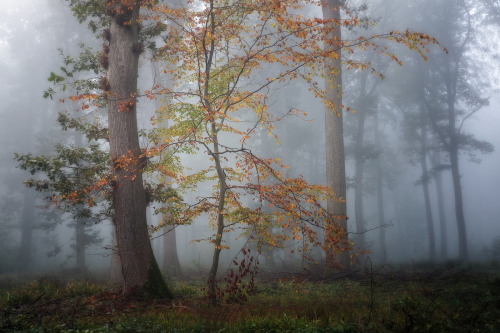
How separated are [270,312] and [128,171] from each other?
455 cm

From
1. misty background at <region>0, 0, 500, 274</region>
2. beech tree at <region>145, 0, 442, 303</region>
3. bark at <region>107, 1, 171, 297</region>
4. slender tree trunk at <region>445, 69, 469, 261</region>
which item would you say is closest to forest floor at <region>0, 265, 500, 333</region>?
bark at <region>107, 1, 171, 297</region>

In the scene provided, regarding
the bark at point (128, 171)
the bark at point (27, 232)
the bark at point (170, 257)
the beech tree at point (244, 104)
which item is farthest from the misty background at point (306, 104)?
the beech tree at point (244, 104)

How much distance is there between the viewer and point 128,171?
25.1 feet

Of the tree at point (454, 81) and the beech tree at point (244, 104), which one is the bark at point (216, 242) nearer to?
the beech tree at point (244, 104)

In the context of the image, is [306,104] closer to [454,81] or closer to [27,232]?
[454,81]

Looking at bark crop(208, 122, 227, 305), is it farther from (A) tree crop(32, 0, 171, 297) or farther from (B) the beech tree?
(A) tree crop(32, 0, 171, 297)

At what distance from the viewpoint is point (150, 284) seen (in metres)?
7.35

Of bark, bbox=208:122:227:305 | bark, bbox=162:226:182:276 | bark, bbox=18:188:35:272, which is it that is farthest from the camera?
bark, bbox=18:188:35:272

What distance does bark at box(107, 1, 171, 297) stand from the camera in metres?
7.37

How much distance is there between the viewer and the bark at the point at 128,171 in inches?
290

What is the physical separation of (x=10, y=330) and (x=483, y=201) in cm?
8031

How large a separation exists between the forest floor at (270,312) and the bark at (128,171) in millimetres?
575

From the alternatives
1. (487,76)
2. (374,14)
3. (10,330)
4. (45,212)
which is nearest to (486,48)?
(487,76)

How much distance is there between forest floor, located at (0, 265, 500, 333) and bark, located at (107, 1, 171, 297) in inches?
22.6
